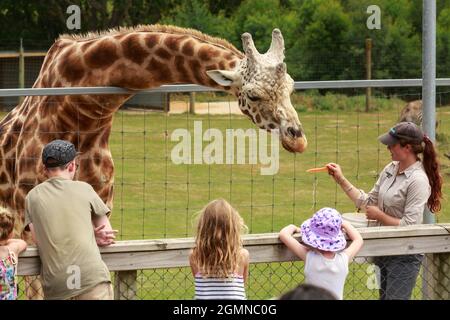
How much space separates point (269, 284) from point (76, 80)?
7.79ft

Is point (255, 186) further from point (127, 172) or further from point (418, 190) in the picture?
point (418, 190)

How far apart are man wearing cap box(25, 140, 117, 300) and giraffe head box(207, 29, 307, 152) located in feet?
A: 7.02

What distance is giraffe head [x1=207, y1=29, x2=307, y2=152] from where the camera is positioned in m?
7.35

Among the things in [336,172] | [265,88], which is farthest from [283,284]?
[336,172]

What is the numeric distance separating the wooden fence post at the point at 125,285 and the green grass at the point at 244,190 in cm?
250

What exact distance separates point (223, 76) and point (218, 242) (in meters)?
2.56

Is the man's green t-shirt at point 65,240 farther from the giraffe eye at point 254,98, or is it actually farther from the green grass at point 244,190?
the green grass at point 244,190

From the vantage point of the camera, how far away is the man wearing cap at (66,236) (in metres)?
5.34

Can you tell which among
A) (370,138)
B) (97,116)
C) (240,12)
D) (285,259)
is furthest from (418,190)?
(240,12)

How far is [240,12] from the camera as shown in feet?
107

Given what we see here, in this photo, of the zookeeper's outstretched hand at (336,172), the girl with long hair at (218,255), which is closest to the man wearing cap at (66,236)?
the girl with long hair at (218,255)

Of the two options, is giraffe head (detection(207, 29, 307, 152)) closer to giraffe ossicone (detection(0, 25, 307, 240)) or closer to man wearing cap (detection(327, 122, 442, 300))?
giraffe ossicone (detection(0, 25, 307, 240))

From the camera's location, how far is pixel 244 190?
15.1 meters

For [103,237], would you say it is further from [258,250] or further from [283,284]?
[283,284]
